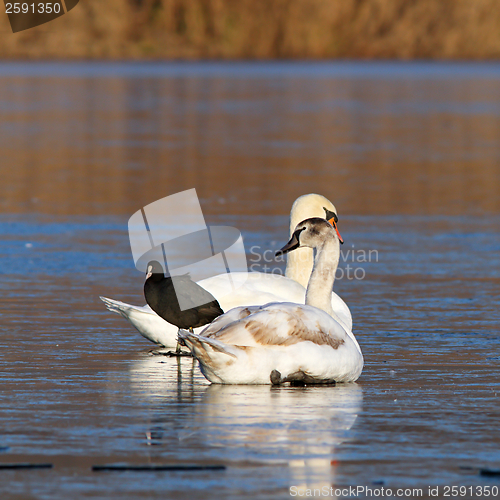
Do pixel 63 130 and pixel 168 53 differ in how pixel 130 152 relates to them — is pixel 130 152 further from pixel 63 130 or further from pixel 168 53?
pixel 168 53

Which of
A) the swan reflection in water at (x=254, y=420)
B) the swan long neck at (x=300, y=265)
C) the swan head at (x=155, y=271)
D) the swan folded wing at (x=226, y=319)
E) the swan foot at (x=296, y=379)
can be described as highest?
the swan long neck at (x=300, y=265)

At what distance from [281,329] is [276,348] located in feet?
0.38

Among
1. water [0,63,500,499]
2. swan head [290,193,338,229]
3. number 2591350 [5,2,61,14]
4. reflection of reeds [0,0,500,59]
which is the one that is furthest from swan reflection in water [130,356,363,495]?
reflection of reeds [0,0,500,59]

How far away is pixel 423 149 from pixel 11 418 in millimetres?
23060

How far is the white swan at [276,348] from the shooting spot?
281 inches

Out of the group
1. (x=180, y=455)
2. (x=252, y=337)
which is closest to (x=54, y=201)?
(x=252, y=337)

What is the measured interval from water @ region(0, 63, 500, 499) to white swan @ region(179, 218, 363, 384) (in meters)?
0.11

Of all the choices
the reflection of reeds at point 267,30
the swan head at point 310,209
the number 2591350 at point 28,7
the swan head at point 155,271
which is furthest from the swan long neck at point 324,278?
the reflection of reeds at point 267,30

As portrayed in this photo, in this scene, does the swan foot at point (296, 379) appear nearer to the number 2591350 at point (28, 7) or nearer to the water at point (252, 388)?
the water at point (252, 388)

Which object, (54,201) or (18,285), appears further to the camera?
(54,201)

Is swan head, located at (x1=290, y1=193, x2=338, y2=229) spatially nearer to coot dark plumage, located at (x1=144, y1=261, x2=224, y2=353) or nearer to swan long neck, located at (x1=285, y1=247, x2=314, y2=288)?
swan long neck, located at (x1=285, y1=247, x2=314, y2=288)

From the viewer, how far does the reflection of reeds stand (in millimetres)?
151375

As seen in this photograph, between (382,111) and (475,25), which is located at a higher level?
(475,25)

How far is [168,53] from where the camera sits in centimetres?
15850
